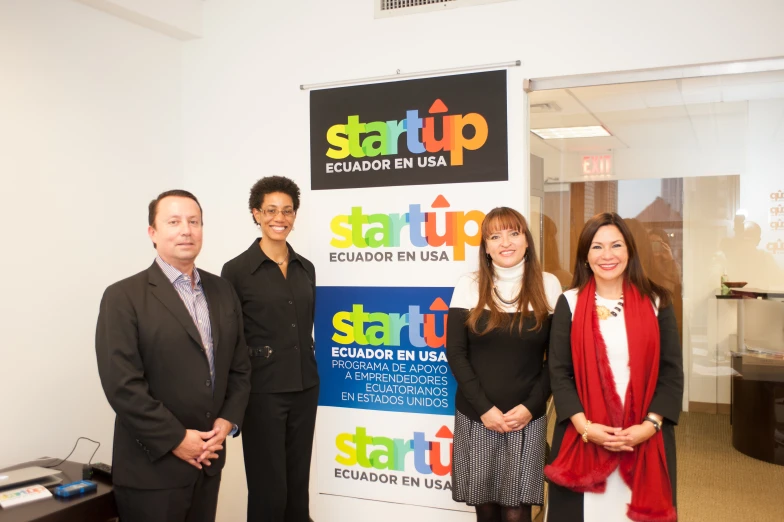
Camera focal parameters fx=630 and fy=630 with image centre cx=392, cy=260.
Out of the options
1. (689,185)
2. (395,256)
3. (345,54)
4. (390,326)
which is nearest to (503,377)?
(390,326)

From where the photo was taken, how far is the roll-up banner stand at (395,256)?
3.27 meters

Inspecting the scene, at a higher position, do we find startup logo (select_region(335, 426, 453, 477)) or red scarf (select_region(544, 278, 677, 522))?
red scarf (select_region(544, 278, 677, 522))

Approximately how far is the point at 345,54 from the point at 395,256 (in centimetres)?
118

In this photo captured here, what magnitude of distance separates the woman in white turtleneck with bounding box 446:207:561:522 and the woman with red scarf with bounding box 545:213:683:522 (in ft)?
0.42

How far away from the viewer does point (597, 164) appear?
3117mm

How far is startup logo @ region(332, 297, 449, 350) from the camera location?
331 cm

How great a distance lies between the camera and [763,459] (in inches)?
117

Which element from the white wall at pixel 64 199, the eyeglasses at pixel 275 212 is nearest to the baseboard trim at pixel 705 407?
the eyeglasses at pixel 275 212

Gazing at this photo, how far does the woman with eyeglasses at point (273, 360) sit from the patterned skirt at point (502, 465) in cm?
77

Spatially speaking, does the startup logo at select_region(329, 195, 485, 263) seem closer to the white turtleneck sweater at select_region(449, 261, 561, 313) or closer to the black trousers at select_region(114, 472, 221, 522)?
the white turtleneck sweater at select_region(449, 261, 561, 313)

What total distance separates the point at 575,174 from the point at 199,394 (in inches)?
81.1

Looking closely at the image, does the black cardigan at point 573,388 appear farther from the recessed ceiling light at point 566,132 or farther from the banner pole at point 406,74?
the banner pole at point 406,74

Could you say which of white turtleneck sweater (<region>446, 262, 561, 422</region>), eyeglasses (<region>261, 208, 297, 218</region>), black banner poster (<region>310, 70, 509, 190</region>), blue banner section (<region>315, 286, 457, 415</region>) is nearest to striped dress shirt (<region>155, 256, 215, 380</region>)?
eyeglasses (<region>261, 208, 297, 218</region>)

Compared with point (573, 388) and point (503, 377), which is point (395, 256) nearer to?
point (503, 377)
